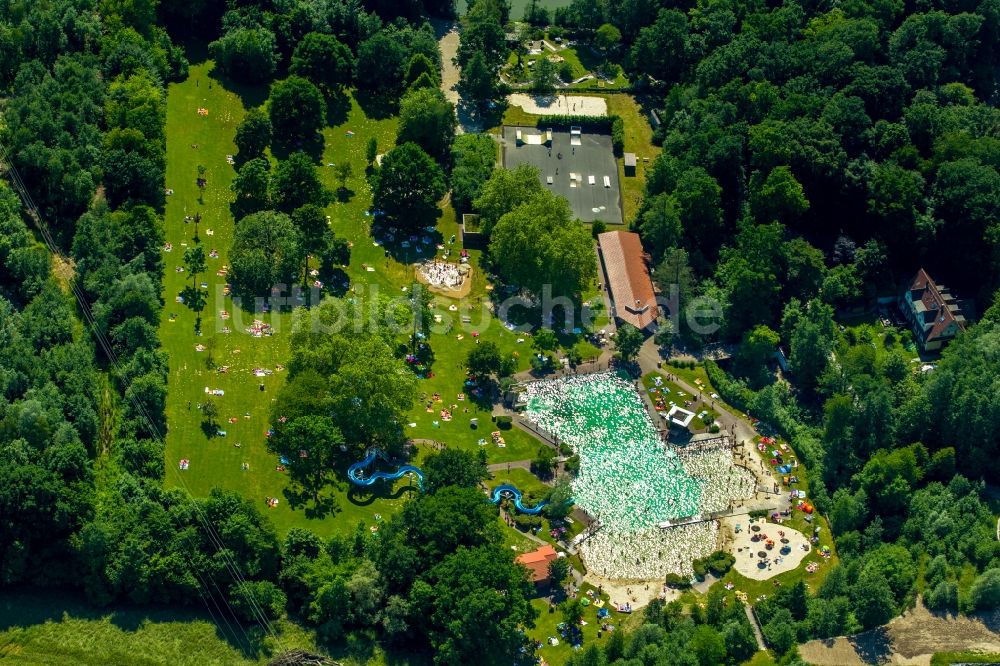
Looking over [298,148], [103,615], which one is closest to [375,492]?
[103,615]

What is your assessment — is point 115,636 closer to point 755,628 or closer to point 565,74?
point 755,628

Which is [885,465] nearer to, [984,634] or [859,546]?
[859,546]

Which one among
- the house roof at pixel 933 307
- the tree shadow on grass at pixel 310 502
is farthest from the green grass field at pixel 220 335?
Result: the house roof at pixel 933 307

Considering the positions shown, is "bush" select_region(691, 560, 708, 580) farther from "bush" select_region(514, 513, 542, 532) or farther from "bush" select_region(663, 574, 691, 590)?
"bush" select_region(514, 513, 542, 532)

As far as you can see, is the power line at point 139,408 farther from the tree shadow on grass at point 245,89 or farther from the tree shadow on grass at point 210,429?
the tree shadow on grass at point 245,89

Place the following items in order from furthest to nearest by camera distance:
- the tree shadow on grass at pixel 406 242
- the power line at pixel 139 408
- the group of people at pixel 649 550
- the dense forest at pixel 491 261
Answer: the tree shadow on grass at pixel 406 242 < the group of people at pixel 649 550 < the dense forest at pixel 491 261 < the power line at pixel 139 408

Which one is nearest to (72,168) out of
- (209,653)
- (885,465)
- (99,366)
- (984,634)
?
(99,366)

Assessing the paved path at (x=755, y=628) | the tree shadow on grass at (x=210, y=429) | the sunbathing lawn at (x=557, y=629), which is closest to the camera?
the sunbathing lawn at (x=557, y=629)

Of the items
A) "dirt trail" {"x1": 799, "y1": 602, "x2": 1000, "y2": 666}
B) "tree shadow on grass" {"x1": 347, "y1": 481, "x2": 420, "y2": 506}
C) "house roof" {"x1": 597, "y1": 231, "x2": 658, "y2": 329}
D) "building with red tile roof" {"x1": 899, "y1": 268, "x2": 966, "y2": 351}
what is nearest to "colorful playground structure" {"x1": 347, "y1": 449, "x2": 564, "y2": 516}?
"tree shadow on grass" {"x1": 347, "y1": 481, "x2": 420, "y2": 506}
